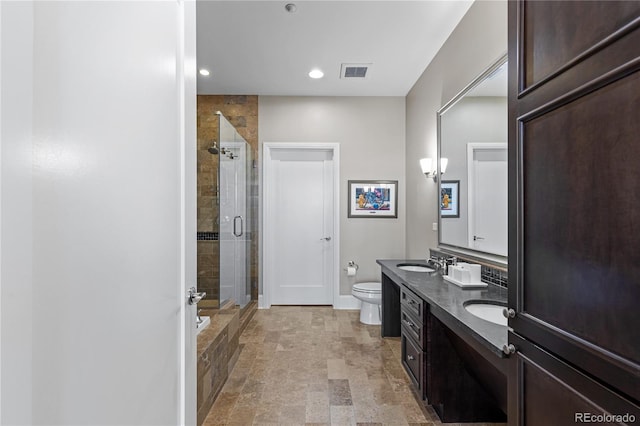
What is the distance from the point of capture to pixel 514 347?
977mm

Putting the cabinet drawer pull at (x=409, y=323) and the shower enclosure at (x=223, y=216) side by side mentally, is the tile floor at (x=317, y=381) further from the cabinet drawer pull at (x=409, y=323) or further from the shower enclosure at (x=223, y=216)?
the shower enclosure at (x=223, y=216)

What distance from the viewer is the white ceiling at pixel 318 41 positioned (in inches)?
98.3

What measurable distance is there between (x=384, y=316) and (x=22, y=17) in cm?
332

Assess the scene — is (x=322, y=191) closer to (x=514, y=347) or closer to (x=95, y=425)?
(x=514, y=347)

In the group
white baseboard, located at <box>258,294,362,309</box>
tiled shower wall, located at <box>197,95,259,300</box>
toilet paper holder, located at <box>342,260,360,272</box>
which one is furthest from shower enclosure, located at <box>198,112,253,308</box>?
toilet paper holder, located at <box>342,260,360,272</box>

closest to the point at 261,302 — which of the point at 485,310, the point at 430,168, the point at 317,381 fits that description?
the point at 317,381

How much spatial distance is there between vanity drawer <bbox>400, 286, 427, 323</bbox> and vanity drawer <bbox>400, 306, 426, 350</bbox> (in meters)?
0.03

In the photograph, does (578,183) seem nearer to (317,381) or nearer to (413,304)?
(413,304)

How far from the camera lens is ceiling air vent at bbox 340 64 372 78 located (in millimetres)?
3430

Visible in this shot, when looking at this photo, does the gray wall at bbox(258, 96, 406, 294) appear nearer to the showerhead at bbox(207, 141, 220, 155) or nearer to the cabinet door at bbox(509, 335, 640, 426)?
the showerhead at bbox(207, 141, 220, 155)

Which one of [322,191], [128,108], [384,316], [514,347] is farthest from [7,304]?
[322,191]

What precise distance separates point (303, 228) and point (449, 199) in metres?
2.12

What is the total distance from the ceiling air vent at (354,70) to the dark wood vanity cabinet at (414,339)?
236 cm

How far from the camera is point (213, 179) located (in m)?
3.50
